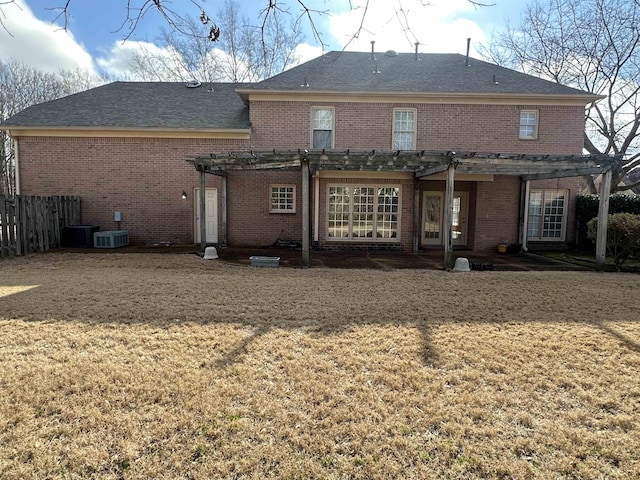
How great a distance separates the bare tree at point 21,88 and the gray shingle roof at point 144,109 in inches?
561

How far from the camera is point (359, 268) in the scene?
8.89 m

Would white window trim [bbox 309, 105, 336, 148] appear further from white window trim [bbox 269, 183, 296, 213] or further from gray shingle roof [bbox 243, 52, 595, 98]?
white window trim [bbox 269, 183, 296, 213]

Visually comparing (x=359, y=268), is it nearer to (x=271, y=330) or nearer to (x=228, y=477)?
(x=271, y=330)

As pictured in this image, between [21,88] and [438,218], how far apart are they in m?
29.2

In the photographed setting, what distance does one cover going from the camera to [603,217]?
8.71 metres

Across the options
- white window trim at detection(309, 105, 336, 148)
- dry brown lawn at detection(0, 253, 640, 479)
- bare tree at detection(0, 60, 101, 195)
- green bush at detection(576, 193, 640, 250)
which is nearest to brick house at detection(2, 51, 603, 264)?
white window trim at detection(309, 105, 336, 148)

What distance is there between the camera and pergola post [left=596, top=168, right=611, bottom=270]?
8633 mm

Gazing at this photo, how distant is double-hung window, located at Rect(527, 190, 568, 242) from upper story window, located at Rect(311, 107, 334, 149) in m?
7.70

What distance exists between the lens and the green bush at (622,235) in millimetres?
8625

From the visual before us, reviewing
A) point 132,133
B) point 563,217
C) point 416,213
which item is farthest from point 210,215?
point 563,217

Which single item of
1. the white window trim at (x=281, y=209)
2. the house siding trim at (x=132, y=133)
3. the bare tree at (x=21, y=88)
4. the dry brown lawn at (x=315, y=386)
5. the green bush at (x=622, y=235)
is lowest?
the dry brown lawn at (x=315, y=386)

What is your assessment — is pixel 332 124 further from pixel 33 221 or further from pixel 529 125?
pixel 33 221

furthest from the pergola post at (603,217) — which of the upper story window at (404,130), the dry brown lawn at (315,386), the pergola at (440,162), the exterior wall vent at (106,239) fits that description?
the exterior wall vent at (106,239)

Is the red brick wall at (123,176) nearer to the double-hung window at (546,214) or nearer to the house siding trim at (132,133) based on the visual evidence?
the house siding trim at (132,133)
